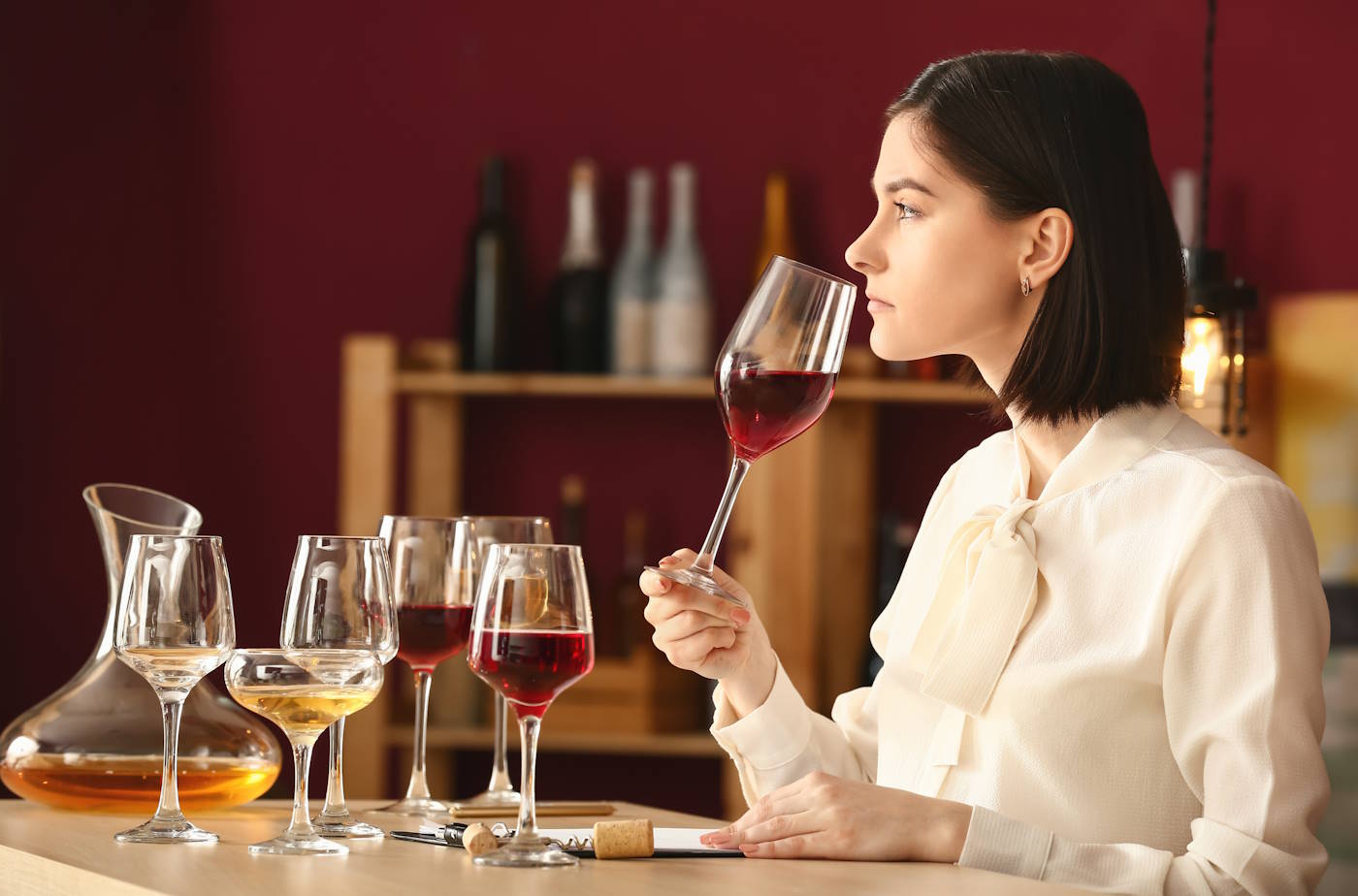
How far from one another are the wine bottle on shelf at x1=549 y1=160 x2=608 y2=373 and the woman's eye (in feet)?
5.71

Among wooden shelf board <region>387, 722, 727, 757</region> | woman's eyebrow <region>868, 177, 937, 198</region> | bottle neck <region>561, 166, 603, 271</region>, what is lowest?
wooden shelf board <region>387, 722, 727, 757</region>

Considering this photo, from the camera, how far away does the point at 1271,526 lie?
146cm

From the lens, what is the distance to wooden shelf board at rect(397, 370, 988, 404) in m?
3.16

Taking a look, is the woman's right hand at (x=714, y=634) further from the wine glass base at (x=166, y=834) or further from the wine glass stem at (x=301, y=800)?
the wine glass base at (x=166, y=834)

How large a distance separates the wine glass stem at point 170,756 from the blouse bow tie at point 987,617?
70 centimetres

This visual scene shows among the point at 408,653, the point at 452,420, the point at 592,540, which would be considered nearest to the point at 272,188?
the point at 452,420

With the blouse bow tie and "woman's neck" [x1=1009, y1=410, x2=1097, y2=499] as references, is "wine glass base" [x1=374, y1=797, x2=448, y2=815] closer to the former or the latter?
the blouse bow tie

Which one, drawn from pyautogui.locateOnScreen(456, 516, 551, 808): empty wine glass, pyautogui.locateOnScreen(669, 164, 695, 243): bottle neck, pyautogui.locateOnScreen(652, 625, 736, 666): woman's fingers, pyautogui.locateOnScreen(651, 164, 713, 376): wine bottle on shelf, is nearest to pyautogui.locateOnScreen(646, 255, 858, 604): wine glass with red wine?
pyautogui.locateOnScreen(652, 625, 736, 666): woman's fingers

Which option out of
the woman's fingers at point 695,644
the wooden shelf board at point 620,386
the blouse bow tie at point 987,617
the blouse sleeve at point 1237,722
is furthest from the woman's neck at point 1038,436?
the wooden shelf board at point 620,386

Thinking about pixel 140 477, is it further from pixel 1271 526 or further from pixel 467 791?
pixel 1271 526

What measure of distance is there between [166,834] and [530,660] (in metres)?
0.36

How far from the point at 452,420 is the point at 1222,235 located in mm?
1595

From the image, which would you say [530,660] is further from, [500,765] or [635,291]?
[635,291]

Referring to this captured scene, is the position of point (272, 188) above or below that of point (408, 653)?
above
